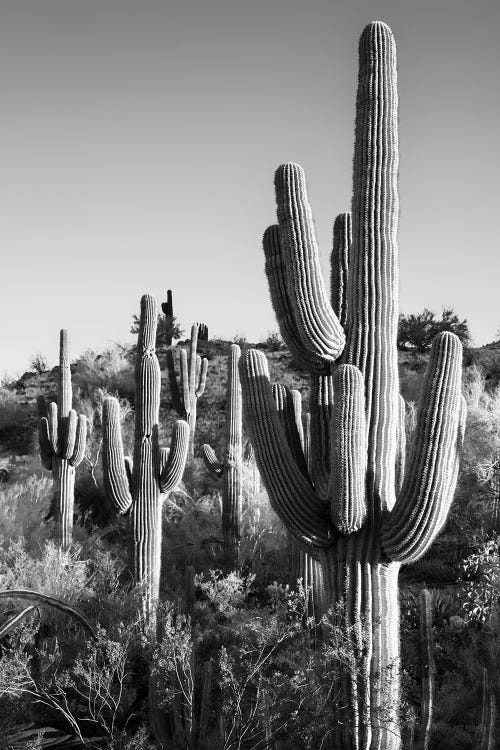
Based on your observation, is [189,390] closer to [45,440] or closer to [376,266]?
[45,440]

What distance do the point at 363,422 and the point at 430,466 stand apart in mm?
678

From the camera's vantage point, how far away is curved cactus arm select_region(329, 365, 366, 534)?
7820 millimetres

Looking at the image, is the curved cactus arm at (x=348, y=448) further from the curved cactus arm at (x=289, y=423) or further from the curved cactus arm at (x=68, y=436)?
the curved cactus arm at (x=68, y=436)

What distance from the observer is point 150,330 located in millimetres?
14469

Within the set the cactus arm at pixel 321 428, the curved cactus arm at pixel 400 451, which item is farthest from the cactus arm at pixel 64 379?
the cactus arm at pixel 321 428

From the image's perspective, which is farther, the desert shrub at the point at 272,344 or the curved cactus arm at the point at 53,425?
the desert shrub at the point at 272,344

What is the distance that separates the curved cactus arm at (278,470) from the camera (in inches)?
323

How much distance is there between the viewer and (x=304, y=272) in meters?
8.12

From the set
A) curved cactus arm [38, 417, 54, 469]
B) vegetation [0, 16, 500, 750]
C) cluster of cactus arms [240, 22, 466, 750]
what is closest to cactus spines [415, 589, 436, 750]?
vegetation [0, 16, 500, 750]

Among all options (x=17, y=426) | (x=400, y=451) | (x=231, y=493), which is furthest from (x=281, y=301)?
(x=17, y=426)

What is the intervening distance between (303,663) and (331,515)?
191 cm

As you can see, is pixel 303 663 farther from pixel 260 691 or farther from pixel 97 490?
pixel 97 490

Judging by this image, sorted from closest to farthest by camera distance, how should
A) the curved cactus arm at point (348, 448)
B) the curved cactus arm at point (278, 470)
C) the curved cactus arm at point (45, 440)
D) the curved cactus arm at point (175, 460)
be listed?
the curved cactus arm at point (348, 448)
the curved cactus arm at point (278, 470)
the curved cactus arm at point (175, 460)
the curved cactus arm at point (45, 440)

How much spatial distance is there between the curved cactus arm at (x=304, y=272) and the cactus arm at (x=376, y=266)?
0.80 ft
